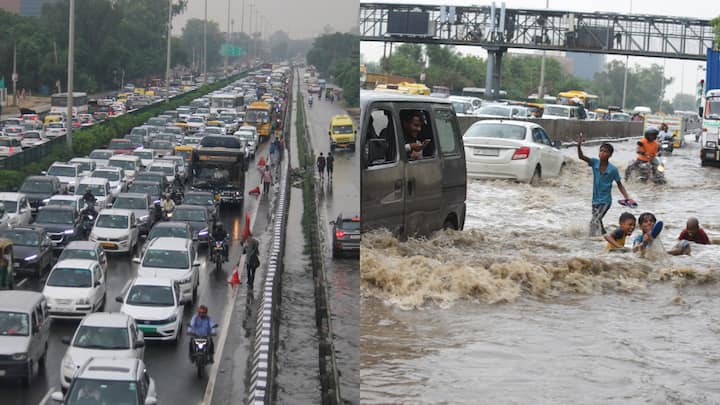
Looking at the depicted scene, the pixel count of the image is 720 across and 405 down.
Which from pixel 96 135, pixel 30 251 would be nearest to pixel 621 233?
pixel 30 251

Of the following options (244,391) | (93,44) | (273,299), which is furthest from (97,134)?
(244,391)

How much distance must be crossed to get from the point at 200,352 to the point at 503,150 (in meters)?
8.22

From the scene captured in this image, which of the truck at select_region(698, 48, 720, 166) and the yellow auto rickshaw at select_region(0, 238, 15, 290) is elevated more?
the truck at select_region(698, 48, 720, 166)

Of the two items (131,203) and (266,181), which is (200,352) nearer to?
(131,203)

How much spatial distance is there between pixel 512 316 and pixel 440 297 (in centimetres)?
69

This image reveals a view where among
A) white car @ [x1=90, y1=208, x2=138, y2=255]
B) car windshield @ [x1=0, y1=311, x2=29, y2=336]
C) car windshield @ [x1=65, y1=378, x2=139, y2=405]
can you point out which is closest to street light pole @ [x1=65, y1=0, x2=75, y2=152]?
white car @ [x1=90, y1=208, x2=138, y2=255]

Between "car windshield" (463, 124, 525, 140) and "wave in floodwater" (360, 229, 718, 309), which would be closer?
"wave in floodwater" (360, 229, 718, 309)

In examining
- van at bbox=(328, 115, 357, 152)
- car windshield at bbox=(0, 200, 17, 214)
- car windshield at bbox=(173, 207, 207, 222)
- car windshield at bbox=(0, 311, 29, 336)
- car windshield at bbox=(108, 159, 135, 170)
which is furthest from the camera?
car windshield at bbox=(108, 159, 135, 170)

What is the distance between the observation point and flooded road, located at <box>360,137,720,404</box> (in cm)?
730

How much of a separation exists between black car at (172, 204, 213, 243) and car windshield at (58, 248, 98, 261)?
22.9 ft

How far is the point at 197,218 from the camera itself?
75.9ft

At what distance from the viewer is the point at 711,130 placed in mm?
29547

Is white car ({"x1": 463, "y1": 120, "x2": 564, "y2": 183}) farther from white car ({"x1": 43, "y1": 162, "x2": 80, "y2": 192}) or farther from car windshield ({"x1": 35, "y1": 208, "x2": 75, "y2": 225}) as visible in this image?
white car ({"x1": 43, "y1": 162, "x2": 80, "y2": 192})

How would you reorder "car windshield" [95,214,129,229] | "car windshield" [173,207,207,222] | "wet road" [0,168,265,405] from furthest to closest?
"car windshield" [173,207,207,222] → "car windshield" [95,214,129,229] → "wet road" [0,168,265,405]
